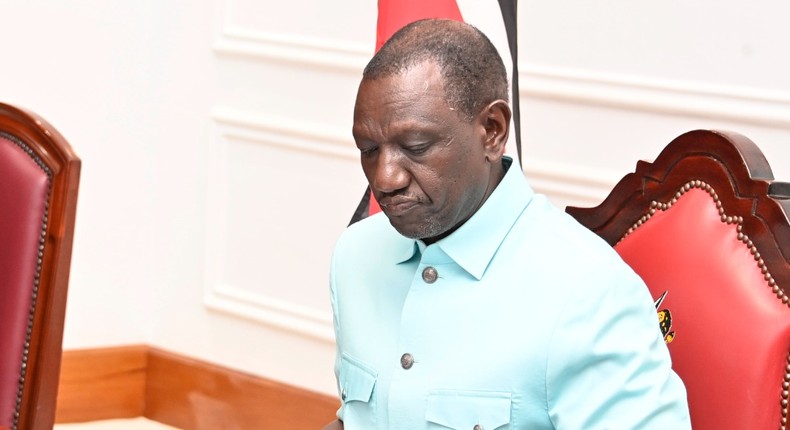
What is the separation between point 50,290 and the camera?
2246mm

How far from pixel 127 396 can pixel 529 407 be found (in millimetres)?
2961

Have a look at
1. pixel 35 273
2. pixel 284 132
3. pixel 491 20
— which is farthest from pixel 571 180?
pixel 35 273

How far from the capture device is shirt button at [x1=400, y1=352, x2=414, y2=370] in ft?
5.50

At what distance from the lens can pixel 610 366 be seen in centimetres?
151

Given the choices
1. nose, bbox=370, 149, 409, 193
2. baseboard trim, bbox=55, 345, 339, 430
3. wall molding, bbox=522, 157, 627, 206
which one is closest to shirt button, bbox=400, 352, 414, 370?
nose, bbox=370, 149, 409, 193

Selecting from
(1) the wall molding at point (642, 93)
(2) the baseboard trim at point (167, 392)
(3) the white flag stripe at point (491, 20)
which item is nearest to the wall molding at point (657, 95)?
(1) the wall molding at point (642, 93)

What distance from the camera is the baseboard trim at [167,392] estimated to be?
4.03 metres

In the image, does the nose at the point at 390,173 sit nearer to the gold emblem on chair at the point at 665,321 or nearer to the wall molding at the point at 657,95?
the gold emblem on chair at the point at 665,321

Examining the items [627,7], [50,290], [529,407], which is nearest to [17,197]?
[50,290]

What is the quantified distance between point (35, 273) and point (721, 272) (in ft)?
3.94

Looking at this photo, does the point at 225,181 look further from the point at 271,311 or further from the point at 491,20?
the point at 491,20

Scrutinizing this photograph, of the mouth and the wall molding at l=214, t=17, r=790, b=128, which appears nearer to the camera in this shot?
the mouth

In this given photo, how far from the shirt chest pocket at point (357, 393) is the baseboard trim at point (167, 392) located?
7.09 ft

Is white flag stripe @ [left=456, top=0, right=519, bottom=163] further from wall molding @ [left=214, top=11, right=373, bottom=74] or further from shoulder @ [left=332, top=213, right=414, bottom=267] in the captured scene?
shoulder @ [left=332, top=213, right=414, bottom=267]
